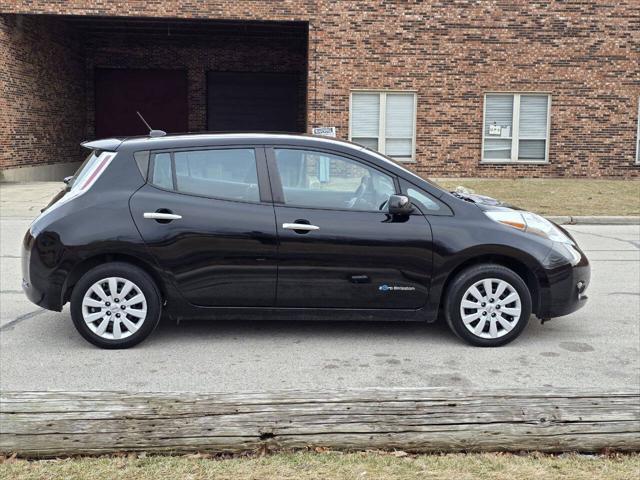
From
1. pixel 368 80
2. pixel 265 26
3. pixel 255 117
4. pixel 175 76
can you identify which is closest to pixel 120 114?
pixel 175 76

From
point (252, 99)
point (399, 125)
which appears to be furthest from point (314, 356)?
point (252, 99)

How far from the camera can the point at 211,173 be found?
5.79m

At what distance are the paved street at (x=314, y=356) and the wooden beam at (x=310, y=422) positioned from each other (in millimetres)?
1302

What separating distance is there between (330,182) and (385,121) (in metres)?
16.2

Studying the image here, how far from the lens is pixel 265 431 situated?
133 inches

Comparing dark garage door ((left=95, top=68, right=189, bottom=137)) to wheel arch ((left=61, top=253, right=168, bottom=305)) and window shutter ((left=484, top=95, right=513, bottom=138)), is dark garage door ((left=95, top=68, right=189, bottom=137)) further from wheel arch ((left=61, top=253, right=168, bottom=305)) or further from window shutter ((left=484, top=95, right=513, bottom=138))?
wheel arch ((left=61, top=253, right=168, bottom=305))

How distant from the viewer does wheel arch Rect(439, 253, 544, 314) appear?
18.9 ft

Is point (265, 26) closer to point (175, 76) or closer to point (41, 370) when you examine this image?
point (175, 76)

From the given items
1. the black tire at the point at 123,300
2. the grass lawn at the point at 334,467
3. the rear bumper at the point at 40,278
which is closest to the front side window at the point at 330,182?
the black tire at the point at 123,300

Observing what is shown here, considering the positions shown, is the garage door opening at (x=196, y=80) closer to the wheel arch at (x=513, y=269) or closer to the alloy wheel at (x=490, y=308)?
the wheel arch at (x=513, y=269)

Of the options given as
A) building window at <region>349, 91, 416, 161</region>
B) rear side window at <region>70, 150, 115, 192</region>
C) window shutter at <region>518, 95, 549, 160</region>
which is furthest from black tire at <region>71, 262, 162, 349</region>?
window shutter at <region>518, 95, 549, 160</region>

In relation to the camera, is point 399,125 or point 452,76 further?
point 399,125

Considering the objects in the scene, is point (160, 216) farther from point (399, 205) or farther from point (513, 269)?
point (513, 269)

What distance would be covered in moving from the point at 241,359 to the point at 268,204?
3.87 ft
